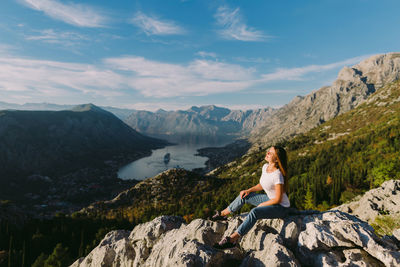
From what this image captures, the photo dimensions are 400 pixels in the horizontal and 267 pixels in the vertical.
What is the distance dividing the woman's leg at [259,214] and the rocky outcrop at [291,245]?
41.6 inches

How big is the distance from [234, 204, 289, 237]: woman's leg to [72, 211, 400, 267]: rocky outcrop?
1.06m

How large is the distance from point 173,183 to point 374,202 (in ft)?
420

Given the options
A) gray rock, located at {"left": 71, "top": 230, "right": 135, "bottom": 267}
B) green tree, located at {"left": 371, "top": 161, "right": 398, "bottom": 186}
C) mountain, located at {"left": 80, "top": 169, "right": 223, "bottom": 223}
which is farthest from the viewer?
mountain, located at {"left": 80, "top": 169, "right": 223, "bottom": 223}

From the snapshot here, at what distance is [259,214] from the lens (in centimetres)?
904

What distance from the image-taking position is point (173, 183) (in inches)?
5546

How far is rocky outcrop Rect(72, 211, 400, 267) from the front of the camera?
25.1ft

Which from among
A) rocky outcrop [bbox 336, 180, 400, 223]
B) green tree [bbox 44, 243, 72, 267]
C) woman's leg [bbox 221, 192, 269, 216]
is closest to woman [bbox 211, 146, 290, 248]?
woman's leg [bbox 221, 192, 269, 216]

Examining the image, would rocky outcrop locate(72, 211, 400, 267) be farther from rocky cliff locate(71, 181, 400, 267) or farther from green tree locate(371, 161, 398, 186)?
green tree locate(371, 161, 398, 186)

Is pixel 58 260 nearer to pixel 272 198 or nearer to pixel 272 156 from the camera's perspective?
pixel 272 198

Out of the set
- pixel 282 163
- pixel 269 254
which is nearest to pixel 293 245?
pixel 269 254

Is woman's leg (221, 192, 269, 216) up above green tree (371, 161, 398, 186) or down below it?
above

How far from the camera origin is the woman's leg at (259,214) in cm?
904

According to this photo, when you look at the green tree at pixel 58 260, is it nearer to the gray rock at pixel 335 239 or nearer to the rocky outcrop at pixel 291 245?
the rocky outcrop at pixel 291 245

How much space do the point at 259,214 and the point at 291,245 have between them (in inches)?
94.5
